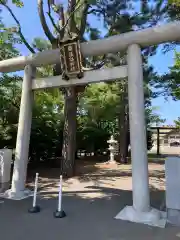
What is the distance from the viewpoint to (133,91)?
17.6 ft

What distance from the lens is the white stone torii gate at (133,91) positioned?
5.04 metres

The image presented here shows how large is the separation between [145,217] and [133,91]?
2.51m

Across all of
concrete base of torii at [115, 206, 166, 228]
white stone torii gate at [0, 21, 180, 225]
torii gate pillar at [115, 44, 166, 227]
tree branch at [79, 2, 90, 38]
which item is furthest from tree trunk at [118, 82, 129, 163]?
concrete base of torii at [115, 206, 166, 228]

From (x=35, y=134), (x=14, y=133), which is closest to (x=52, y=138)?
(x=35, y=134)

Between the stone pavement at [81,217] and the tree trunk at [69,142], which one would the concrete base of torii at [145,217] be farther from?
the tree trunk at [69,142]

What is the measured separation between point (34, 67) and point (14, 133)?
4.03 meters

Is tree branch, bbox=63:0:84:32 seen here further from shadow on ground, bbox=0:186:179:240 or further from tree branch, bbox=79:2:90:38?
shadow on ground, bbox=0:186:179:240

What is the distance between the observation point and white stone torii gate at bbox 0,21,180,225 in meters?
5.04

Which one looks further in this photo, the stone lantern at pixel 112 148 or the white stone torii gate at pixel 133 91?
the stone lantern at pixel 112 148

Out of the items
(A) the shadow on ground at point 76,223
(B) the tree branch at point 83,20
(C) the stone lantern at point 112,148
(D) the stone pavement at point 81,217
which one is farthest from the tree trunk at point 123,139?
(A) the shadow on ground at point 76,223

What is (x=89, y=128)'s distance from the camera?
50.0ft

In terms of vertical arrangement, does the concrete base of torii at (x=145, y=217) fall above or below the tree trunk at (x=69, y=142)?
below

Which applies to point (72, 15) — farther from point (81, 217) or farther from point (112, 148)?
point (112, 148)

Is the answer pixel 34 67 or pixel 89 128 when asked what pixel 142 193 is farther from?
pixel 89 128
